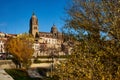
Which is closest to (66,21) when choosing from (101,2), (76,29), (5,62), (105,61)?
(76,29)

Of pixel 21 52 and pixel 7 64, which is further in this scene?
pixel 21 52

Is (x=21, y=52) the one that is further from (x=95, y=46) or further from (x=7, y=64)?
(x=95, y=46)

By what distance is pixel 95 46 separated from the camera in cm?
1284

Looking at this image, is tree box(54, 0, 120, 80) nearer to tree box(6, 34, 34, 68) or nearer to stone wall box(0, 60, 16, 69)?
stone wall box(0, 60, 16, 69)

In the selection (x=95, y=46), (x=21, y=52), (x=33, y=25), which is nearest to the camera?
(x=95, y=46)

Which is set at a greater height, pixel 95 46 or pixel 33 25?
pixel 33 25

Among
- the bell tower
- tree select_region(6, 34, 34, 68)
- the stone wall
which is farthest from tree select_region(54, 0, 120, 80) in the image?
the bell tower

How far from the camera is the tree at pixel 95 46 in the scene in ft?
39.0

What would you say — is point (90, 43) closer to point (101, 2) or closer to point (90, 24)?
point (90, 24)

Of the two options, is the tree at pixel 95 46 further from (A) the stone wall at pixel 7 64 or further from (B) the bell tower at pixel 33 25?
(B) the bell tower at pixel 33 25

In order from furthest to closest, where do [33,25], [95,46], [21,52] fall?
[33,25]
[21,52]
[95,46]

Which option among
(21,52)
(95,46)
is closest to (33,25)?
(21,52)

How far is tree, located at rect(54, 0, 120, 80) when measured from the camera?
11.9 meters

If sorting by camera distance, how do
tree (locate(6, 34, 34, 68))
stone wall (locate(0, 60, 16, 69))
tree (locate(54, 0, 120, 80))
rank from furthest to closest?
tree (locate(6, 34, 34, 68)), stone wall (locate(0, 60, 16, 69)), tree (locate(54, 0, 120, 80))
